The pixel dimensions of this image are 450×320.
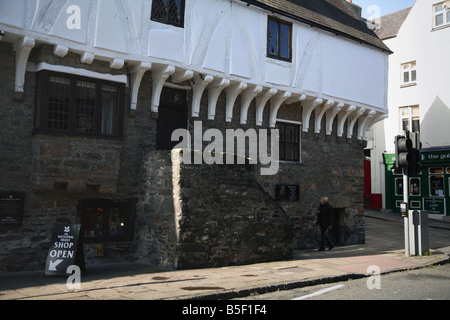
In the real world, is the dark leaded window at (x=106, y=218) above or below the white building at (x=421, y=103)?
below

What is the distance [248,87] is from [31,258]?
7235 millimetres

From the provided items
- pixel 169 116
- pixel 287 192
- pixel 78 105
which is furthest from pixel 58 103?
pixel 287 192

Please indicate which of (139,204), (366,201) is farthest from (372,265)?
(366,201)

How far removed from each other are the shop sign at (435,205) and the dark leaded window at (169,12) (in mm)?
16757

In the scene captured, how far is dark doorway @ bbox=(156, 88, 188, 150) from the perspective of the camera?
463 inches

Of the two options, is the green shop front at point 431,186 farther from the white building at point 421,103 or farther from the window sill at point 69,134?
the window sill at point 69,134

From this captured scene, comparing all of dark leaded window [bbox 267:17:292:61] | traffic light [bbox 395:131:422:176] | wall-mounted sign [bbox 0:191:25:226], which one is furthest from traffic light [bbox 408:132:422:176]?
wall-mounted sign [bbox 0:191:25:226]

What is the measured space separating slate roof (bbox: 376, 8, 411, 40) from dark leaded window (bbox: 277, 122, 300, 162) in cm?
1363

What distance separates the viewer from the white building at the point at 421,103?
72.3 ft

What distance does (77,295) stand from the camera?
22.6 feet

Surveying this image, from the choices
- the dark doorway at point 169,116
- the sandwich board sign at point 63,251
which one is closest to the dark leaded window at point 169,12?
the dark doorway at point 169,116

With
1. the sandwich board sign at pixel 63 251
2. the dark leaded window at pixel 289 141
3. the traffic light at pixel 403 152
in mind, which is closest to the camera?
the sandwich board sign at pixel 63 251

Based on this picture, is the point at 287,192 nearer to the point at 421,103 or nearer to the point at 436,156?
the point at 436,156
